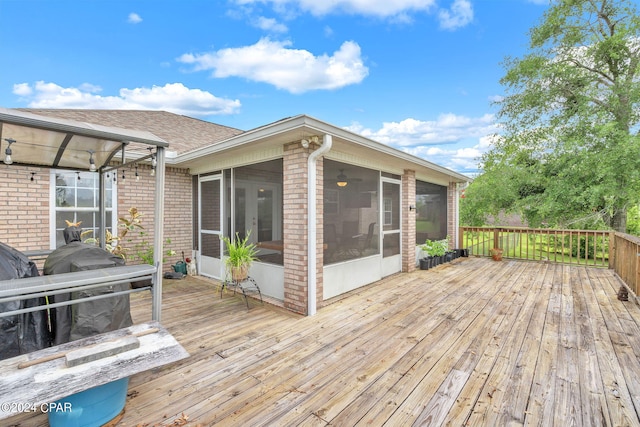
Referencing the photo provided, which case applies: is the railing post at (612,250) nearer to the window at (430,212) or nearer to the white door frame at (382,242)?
the window at (430,212)

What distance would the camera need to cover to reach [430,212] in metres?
8.05

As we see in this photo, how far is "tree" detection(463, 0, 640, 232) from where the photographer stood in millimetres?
8031

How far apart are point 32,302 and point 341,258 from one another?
3.72 m

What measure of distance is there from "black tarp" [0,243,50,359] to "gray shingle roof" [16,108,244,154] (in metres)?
3.82

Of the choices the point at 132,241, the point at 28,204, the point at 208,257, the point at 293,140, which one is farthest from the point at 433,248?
the point at 28,204

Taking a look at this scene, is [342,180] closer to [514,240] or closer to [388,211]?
[388,211]

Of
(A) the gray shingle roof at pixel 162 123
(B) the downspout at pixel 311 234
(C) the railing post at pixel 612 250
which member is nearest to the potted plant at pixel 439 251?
(C) the railing post at pixel 612 250

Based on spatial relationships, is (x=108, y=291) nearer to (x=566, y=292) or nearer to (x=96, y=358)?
(x=96, y=358)

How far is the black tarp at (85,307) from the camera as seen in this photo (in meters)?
2.25

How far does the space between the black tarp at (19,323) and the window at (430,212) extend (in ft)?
22.7

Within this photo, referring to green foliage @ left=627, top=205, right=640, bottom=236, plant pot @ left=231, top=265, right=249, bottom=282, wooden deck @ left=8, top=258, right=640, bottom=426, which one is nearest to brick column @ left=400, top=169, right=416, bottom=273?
wooden deck @ left=8, top=258, right=640, bottom=426

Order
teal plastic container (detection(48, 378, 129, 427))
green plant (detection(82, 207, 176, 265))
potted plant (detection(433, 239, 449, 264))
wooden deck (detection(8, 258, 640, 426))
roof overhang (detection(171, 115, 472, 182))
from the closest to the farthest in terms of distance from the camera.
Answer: teal plastic container (detection(48, 378, 129, 427))
wooden deck (detection(8, 258, 640, 426))
roof overhang (detection(171, 115, 472, 182))
green plant (detection(82, 207, 176, 265))
potted plant (detection(433, 239, 449, 264))

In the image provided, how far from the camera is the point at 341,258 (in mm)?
4828

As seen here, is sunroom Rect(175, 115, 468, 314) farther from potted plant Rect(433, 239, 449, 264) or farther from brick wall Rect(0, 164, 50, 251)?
brick wall Rect(0, 164, 50, 251)
